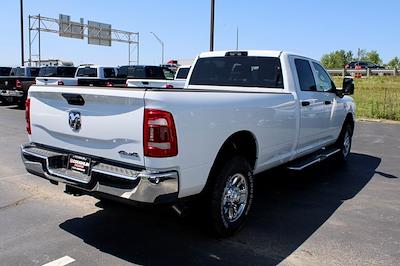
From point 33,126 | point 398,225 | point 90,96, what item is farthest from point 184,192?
point 398,225

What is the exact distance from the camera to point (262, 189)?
21.7 ft

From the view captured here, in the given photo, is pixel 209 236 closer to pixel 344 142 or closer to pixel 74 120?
pixel 74 120

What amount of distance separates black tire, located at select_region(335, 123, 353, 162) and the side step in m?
0.88

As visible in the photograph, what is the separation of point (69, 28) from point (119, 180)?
165 ft

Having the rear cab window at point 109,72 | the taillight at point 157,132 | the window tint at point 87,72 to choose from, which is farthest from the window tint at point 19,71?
the taillight at point 157,132

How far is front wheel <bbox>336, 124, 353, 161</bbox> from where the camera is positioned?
27.9 feet

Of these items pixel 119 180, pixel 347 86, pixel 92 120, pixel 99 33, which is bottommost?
pixel 119 180

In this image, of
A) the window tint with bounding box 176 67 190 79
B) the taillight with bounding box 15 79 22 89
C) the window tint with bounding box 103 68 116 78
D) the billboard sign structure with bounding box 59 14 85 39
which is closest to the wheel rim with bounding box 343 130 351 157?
the window tint with bounding box 176 67 190 79

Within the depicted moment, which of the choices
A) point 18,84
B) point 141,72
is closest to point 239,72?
point 18,84

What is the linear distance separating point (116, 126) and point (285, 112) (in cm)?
245

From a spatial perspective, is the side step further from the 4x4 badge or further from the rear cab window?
Answer: the rear cab window

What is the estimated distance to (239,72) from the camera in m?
6.50

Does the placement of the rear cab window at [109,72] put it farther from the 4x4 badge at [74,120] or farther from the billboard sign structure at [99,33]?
the billboard sign structure at [99,33]

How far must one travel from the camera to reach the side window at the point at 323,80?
7.21 m
